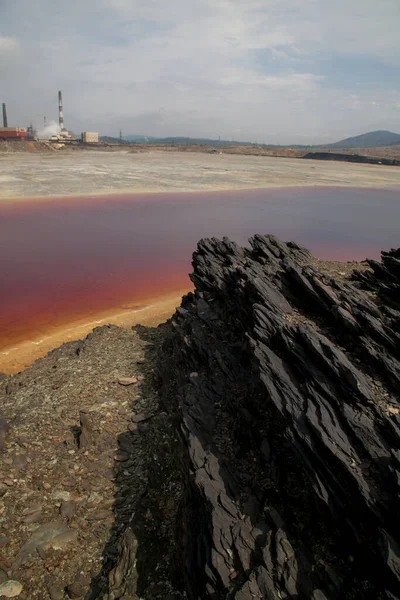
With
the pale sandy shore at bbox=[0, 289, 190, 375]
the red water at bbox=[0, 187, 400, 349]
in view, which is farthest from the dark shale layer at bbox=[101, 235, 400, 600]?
the red water at bbox=[0, 187, 400, 349]

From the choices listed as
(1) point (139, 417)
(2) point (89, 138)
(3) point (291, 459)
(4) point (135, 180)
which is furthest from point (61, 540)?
(2) point (89, 138)

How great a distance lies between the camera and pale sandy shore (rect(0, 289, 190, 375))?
15.4m

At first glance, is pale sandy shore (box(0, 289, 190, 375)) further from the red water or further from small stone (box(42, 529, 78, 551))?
small stone (box(42, 529, 78, 551))

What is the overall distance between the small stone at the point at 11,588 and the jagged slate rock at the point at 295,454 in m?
2.87

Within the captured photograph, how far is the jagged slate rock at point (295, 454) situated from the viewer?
17.9ft

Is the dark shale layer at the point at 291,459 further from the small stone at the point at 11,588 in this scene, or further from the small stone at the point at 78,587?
the small stone at the point at 11,588

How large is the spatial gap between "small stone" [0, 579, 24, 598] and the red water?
1113 centimetres

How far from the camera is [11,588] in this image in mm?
6945

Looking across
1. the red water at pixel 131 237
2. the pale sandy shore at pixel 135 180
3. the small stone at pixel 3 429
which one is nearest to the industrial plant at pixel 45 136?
the pale sandy shore at pixel 135 180

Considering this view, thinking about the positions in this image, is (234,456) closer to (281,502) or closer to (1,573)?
(281,502)

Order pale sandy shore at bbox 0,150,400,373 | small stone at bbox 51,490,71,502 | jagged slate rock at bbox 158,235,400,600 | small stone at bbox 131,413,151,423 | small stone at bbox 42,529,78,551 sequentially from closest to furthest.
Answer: jagged slate rock at bbox 158,235,400,600, small stone at bbox 42,529,78,551, small stone at bbox 51,490,71,502, small stone at bbox 131,413,151,423, pale sandy shore at bbox 0,150,400,373

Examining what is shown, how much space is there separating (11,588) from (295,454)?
5.45 m

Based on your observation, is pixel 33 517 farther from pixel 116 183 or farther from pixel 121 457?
pixel 116 183

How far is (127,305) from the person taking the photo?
21016mm
